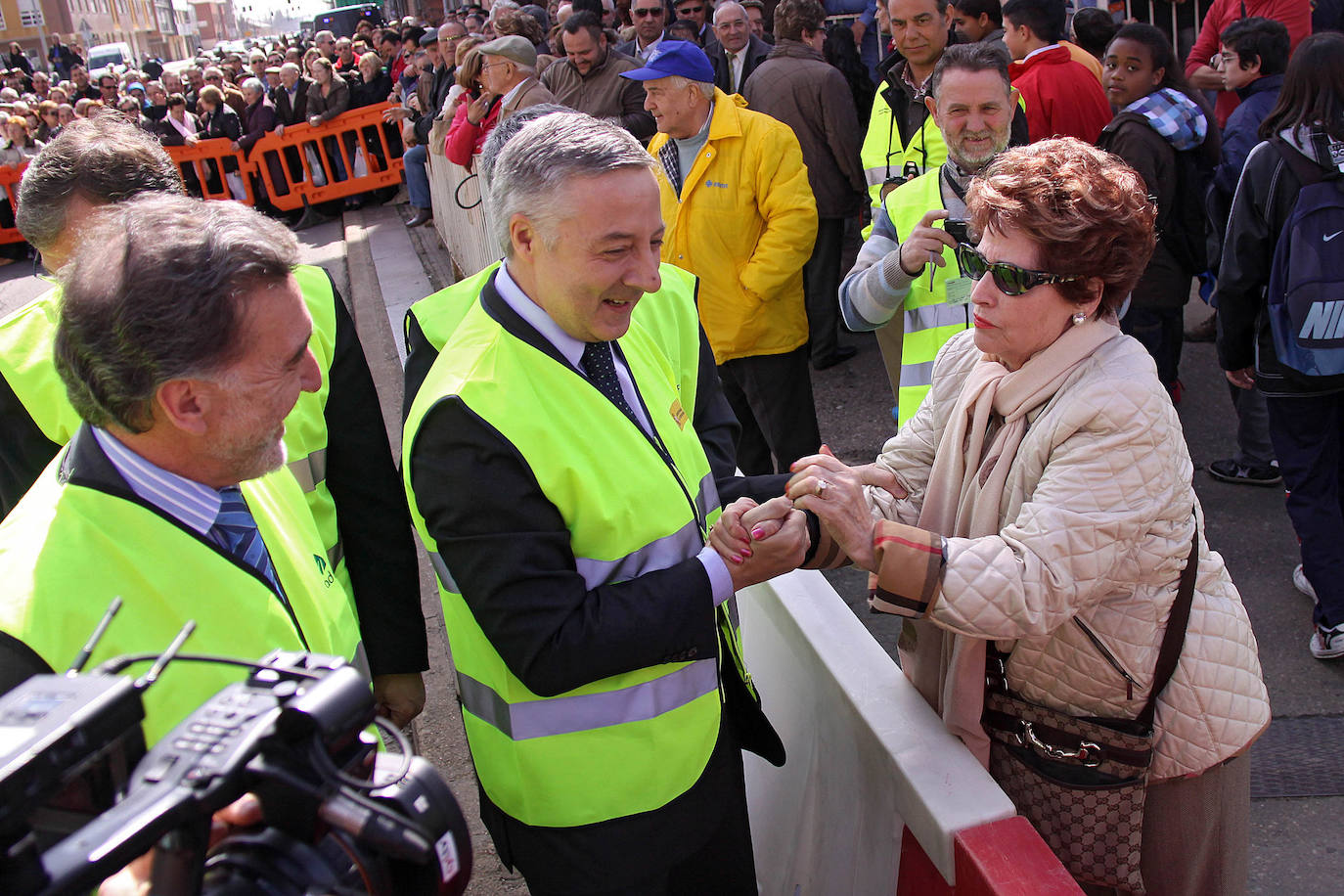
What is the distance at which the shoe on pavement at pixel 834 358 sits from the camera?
23.1 ft

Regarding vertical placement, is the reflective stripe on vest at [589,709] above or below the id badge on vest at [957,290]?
below

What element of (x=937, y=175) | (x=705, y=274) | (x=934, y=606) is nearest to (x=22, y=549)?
(x=934, y=606)

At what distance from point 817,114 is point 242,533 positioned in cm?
503

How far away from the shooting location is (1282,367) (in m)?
3.75

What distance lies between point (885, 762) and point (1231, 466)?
370 cm

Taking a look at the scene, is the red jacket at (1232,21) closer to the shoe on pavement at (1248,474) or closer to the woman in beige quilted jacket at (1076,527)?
the shoe on pavement at (1248,474)

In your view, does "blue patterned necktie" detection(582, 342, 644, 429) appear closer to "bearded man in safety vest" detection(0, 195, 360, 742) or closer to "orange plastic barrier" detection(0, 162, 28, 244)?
"bearded man in safety vest" detection(0, 195, 360, 742)

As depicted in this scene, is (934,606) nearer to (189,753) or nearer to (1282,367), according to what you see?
(189,753)

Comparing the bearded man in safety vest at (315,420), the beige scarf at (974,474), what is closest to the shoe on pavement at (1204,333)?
the beige scarf at (974,474)

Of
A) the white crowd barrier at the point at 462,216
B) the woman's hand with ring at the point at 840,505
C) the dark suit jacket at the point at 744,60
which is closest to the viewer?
the woman's hand with ring at the point at 840,505

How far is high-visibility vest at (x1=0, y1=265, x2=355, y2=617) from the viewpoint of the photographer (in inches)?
88.7

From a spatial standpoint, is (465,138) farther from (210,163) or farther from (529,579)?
(210,163)

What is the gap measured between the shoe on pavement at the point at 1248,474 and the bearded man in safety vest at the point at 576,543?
3.70 metres

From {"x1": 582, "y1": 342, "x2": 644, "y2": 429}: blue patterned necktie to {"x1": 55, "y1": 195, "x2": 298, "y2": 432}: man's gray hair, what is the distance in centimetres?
67
